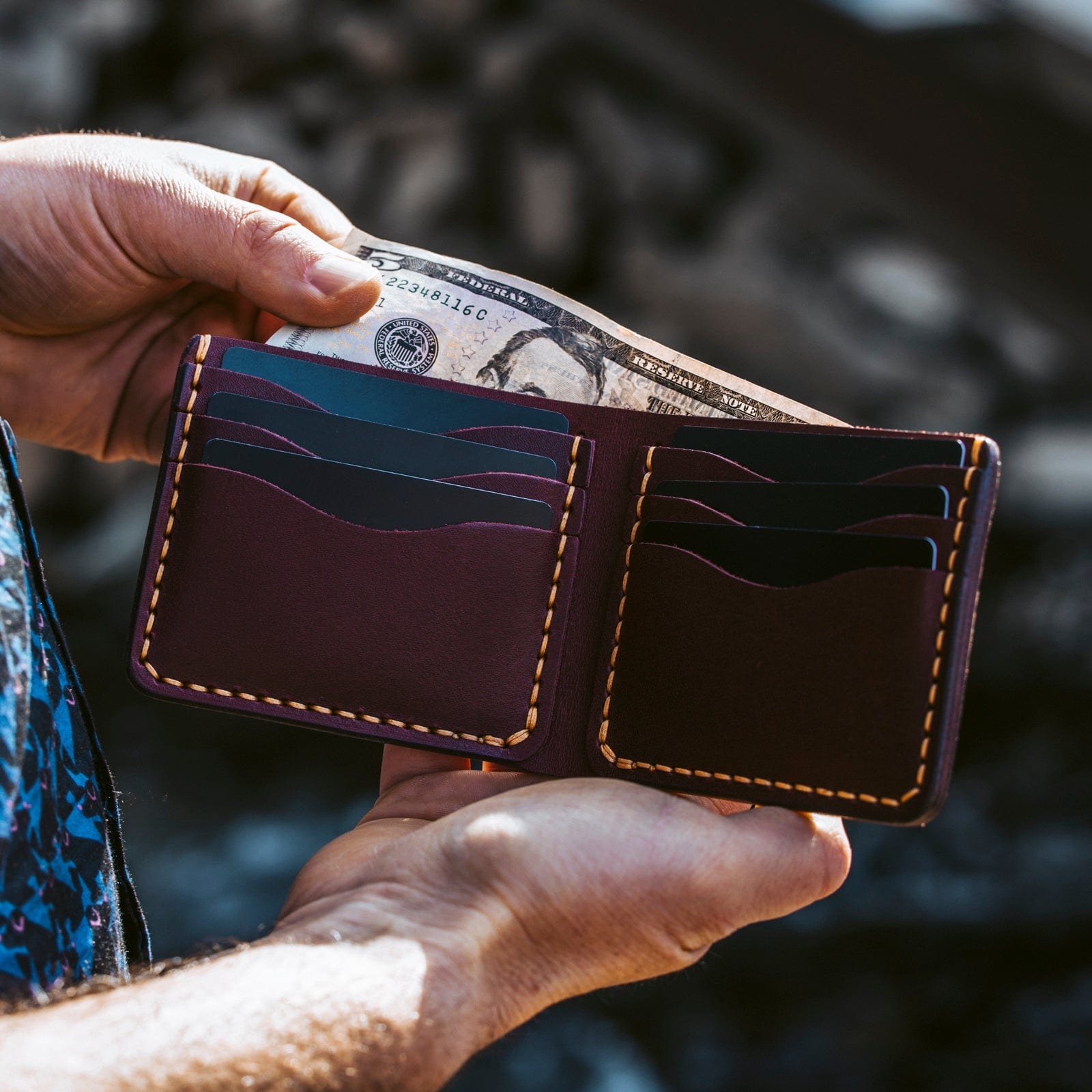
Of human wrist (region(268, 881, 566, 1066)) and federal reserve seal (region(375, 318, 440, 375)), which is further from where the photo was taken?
federal reserve seal (region(375, 318, 440, 375))

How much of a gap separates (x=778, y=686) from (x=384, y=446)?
57 centimetres

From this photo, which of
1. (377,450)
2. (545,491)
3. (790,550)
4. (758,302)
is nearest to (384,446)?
(377,450)

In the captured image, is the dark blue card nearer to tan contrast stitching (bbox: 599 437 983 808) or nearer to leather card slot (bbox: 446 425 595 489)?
leather card slot (bbox: 446 425 595 489)

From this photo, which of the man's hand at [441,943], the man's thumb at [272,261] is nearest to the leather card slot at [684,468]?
the man's hand at [441,943]

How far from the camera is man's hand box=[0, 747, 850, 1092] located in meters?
0.79

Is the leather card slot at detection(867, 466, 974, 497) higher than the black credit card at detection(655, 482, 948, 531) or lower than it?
higher

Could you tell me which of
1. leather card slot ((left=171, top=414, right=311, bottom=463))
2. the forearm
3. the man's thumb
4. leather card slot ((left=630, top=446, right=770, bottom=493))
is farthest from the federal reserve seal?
the forearm

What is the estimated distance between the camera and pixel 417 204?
→ 11.3 feet

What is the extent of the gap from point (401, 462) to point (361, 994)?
0.62 metres

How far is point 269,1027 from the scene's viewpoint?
82 cm

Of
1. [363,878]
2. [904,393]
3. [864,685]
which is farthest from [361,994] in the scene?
[904,393]

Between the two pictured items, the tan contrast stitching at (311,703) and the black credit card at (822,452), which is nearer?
the black credit card at (822,452)

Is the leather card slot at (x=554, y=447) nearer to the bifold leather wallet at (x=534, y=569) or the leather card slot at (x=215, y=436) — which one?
the bifold leather wallet at (x=534, y=569)

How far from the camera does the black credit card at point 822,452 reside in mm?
1064
